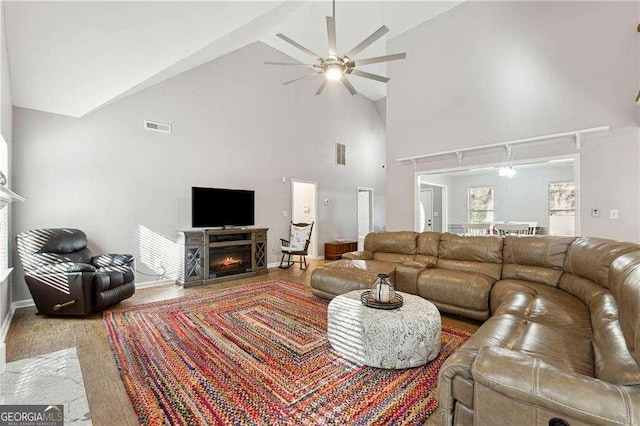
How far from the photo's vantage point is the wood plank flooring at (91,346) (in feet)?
5.83

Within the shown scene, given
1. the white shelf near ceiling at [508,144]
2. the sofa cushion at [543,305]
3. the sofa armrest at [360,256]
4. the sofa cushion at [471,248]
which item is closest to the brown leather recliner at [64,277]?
the sofa armrest at [360,256]

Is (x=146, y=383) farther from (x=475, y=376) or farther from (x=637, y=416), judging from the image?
(x=637, y=416)

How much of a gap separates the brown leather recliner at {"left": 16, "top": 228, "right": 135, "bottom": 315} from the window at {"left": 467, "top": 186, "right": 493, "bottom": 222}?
26.8 feet

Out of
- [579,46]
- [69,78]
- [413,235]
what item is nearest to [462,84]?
[579,46]

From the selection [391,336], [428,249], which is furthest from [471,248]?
[391,336]

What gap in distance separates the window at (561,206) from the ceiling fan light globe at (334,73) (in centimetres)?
580

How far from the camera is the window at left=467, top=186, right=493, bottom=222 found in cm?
793

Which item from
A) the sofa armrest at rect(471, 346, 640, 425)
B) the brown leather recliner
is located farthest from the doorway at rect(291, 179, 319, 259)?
the sofa armrest at rect(471, 346, 640, 425)

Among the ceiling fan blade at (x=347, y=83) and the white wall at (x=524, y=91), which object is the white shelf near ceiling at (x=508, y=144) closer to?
the white wall at (x=524, y=91)

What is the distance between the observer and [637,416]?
3.17 feet

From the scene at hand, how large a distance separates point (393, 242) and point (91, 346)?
375cm

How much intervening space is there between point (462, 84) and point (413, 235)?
9.23 ft

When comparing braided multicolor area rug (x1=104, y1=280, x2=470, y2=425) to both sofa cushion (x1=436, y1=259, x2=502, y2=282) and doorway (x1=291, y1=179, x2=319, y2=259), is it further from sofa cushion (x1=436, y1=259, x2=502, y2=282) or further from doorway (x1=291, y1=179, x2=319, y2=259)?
doorway (x1=291, y1=179, x2=319, y2=259)

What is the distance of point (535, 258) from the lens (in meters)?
3.18
